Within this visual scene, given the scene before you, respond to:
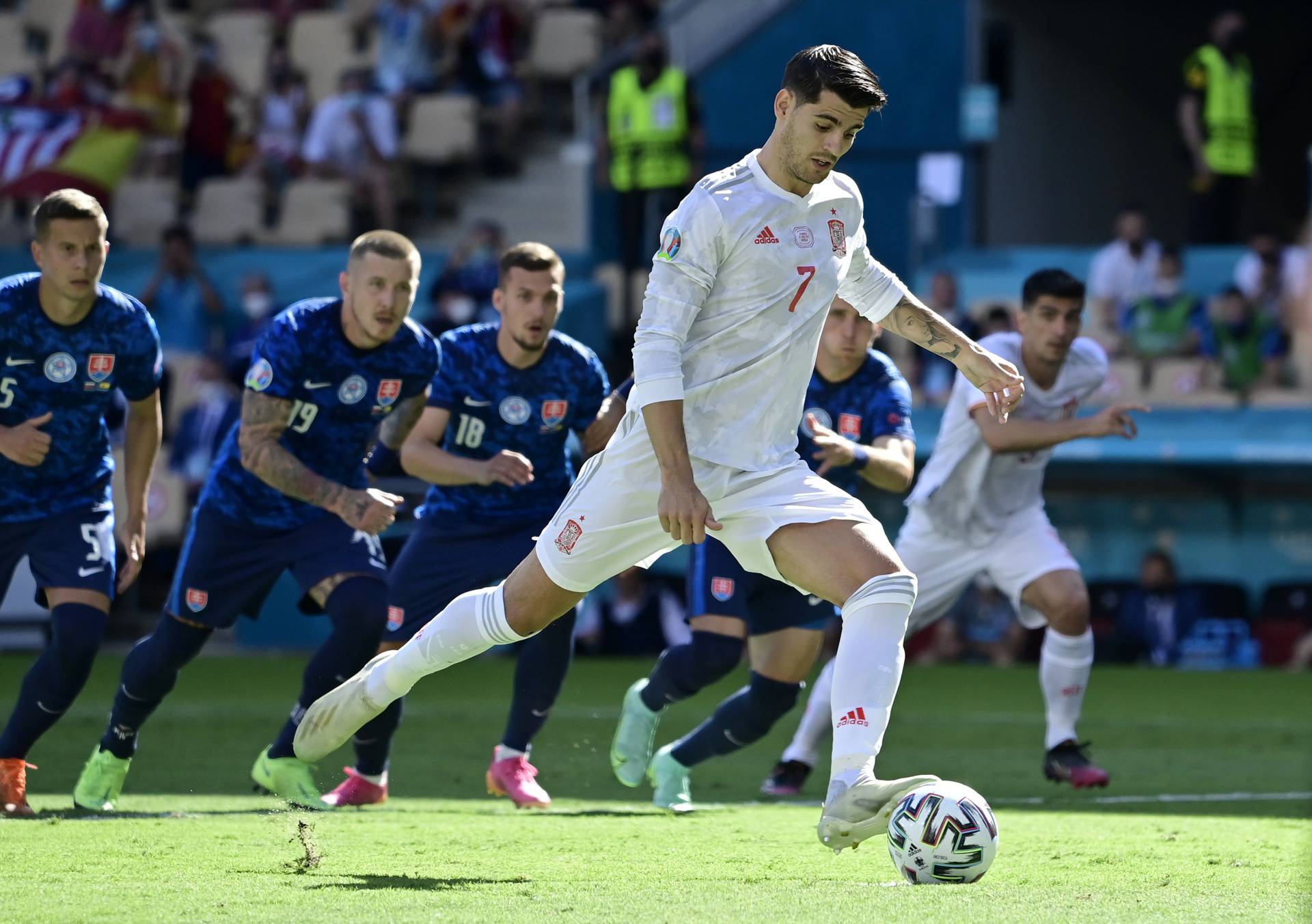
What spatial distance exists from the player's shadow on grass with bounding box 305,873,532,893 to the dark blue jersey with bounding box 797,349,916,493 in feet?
9.76

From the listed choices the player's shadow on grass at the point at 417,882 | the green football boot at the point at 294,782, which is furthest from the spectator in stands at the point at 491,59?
the player's shadow on grass at the point at 417,882

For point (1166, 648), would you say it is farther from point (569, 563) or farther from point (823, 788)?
point (569, 563)

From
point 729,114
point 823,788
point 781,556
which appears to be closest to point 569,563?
point 781,556

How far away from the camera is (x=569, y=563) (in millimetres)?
5723

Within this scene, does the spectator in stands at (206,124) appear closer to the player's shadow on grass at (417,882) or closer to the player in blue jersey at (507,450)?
the player in blue jersey at (507,450)

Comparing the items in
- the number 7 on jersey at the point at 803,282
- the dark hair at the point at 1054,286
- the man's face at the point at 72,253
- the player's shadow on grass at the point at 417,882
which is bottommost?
the player's shadow on grass at the point at 417,882

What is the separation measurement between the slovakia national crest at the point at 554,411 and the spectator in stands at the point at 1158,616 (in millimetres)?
7699

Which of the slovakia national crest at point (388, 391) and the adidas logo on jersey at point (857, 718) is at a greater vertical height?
the slovakia national crest at point (388, 391)

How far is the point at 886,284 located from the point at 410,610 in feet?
9.23

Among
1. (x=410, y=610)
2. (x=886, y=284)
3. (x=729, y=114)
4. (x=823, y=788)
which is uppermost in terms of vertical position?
(x=729, y=114)

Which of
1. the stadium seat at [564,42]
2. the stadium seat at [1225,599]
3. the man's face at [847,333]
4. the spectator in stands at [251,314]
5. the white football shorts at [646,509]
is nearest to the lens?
the white football shorts at [646,509]

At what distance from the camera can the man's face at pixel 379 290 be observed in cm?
713

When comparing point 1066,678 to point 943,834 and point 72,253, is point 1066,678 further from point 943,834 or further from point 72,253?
point 72,253

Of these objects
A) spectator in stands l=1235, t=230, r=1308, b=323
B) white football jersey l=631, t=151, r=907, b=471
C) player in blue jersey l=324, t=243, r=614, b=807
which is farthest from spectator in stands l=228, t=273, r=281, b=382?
white football jersey l=631, t=151, r=907, b=471
